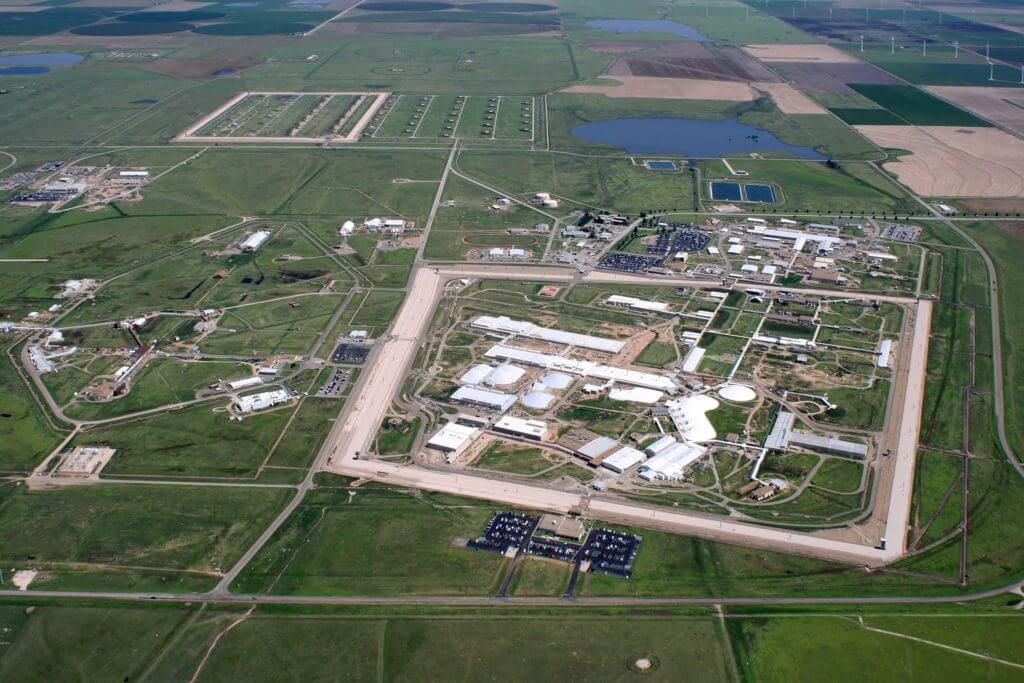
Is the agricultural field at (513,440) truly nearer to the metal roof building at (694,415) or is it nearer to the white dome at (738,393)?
the white dome at (738,393)

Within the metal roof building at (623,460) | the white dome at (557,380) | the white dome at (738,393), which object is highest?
the white dome at (557,380)

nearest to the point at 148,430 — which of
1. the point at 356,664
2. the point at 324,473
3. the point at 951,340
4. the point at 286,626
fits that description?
the point at 324,473

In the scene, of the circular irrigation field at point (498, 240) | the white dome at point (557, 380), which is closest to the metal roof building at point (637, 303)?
the white dome at point (557, 380)

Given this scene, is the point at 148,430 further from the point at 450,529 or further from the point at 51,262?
the point at 51,262

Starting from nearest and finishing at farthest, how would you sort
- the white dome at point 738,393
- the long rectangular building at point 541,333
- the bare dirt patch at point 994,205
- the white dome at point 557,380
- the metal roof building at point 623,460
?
the metal roof building at point 623,460 < the white dome at point 738,393 < the white dome at point 557,380 < the long rectangular building at point 541,333 < the bare dirt patch at point 994,205

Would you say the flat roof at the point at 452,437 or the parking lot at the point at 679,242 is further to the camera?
the parking lot at the point at 679,242

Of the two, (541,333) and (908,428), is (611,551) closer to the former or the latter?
(908,428)

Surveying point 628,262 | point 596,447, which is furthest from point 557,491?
point 628,262
